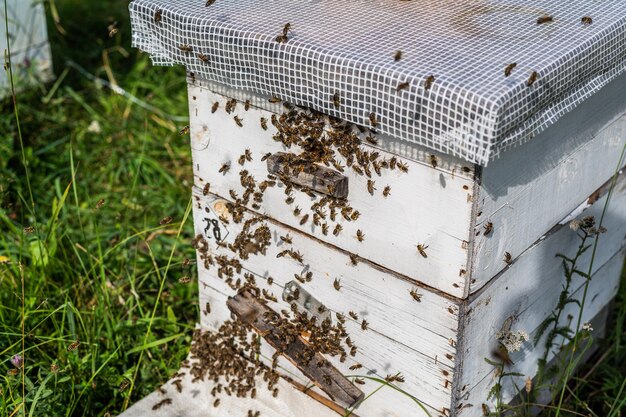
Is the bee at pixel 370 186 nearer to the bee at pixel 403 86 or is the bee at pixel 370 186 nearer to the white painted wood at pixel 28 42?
the bee at pixel 403 86

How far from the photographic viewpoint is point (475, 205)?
183 cm

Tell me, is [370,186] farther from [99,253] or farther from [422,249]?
[99,253]

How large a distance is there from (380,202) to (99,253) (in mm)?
1284

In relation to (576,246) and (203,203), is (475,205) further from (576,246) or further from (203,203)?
(203,203)

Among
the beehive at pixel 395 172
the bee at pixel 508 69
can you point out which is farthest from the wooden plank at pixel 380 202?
the bee at pixel 508 69

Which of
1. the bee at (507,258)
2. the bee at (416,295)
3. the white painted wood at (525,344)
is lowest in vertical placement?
the white painted wood at (525,344)

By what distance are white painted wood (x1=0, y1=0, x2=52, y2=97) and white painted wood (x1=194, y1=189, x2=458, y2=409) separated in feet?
9.04

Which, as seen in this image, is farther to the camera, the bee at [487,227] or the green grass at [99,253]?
the green grass at [99,253]

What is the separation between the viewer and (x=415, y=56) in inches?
72.8

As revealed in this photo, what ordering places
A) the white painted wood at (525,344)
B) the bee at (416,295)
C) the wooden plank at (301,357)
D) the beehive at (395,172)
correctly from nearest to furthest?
the beehive at (395,172), the bee at (416,295), the white painted wood at (525,344), the wooden plank at (301,357)

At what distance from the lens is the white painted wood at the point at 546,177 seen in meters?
1.92

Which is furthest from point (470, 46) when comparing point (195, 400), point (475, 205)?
point (195, 400)

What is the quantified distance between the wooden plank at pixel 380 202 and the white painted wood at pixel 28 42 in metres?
2.46

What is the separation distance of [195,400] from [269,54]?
1.40 meters
